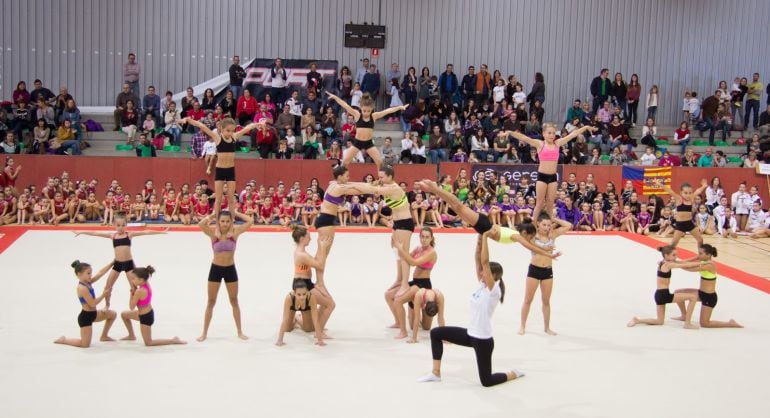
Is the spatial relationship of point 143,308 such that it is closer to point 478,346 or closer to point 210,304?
point 210,304

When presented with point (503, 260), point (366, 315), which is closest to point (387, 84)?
point (503, 260)

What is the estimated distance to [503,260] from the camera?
1313 cm

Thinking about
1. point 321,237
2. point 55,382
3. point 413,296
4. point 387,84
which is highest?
point 387,84

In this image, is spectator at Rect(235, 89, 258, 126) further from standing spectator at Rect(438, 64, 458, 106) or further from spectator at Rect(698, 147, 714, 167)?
spectator at Rect(698, 147, 714, 167)

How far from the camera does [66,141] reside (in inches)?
746

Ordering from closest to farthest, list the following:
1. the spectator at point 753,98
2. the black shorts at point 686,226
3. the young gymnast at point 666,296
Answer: the young gymnast at point 666,296
the black shorts at point 686,226
the spectator at point 753,98

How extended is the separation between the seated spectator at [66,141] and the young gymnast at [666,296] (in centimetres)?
1483

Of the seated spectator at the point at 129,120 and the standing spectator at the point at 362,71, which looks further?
the standing spectator at the point at 362,71

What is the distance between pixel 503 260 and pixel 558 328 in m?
3.77

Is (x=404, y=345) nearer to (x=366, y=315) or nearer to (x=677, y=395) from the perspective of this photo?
(x=366, y=315)

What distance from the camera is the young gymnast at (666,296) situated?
31.3ft

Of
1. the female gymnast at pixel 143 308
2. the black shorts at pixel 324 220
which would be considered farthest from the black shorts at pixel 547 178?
the female gymnast at pixel 143 308

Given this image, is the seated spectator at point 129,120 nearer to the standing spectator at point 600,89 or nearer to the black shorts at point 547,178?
the black shorts at point 547,178

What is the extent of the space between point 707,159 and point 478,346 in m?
15.7
